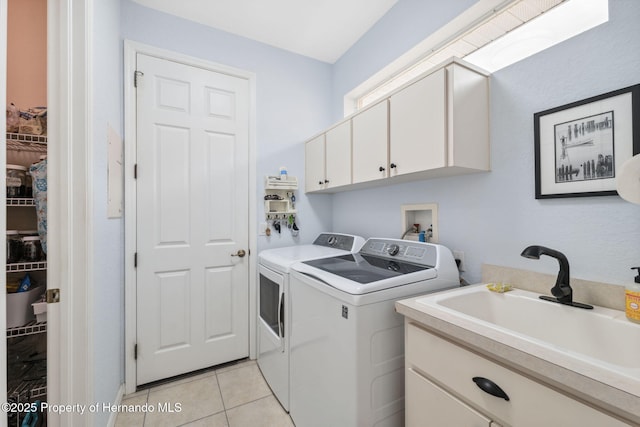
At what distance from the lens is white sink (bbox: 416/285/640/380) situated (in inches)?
33.7

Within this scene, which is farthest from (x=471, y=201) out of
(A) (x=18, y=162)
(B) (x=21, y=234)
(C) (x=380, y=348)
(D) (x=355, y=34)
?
(A) (x=18, y=162)

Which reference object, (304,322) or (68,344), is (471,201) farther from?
(68,344)

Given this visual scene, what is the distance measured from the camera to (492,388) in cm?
80

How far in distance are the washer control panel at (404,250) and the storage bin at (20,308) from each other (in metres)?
1.87

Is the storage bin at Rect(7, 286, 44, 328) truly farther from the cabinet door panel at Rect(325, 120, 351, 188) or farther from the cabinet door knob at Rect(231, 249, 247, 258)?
the cabinet door panel at Rect(325, 120, 351, 188)

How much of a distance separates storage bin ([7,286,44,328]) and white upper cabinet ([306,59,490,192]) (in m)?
1.93

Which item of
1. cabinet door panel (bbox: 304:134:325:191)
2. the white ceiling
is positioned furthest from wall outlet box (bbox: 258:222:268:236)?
the white ceiling

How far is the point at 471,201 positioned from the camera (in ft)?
4.96

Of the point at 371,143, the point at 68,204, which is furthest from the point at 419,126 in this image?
the point at 68,204

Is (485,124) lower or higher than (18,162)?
higher

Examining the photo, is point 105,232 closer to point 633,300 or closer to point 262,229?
point 262,229

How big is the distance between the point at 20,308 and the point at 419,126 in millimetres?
2171

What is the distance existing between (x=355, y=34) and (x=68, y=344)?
9.24ft

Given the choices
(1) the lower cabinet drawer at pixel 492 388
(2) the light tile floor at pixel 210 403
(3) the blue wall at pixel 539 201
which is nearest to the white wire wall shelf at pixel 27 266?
(2) the light tile floor at pixel 210 403
